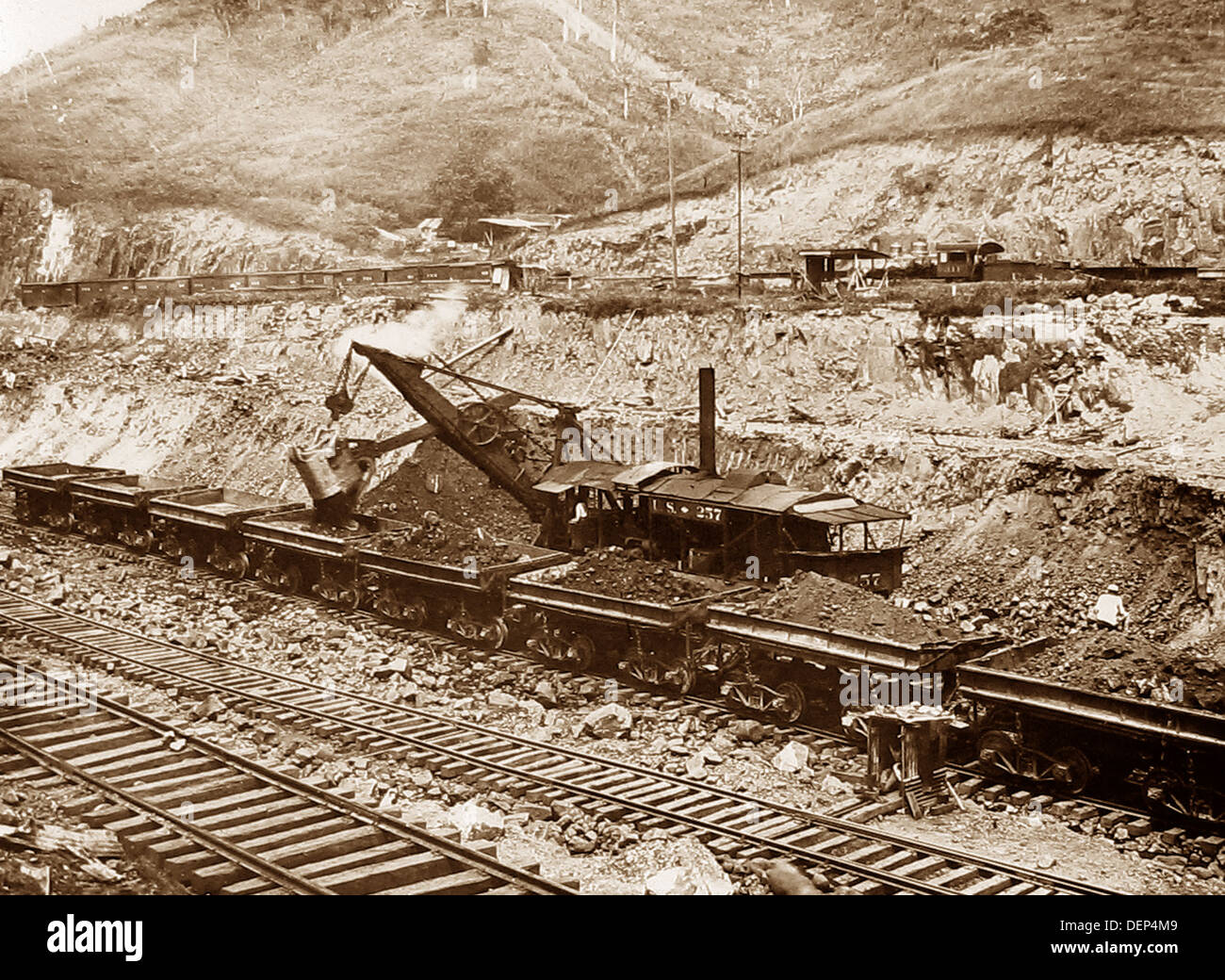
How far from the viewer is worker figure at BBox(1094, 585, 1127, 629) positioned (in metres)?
12.3

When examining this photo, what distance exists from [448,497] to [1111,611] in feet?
29.0

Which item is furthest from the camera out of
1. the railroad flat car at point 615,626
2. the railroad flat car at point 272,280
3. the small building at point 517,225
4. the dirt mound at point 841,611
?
the railroad flat car at point 272,280

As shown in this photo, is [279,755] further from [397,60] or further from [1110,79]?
[1110,79]

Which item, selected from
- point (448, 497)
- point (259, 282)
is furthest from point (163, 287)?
point (448, 497)

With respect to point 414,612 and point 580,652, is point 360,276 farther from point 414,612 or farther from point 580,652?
point 580,652

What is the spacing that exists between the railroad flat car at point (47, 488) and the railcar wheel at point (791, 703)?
1279cm

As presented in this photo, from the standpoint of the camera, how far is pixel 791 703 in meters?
11.3

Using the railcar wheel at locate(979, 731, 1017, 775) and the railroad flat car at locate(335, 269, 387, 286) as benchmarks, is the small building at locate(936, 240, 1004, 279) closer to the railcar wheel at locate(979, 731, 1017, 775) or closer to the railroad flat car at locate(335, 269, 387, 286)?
the railroad flat car at locate(335, 269, 387, 286)

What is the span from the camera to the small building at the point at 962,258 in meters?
20.0
